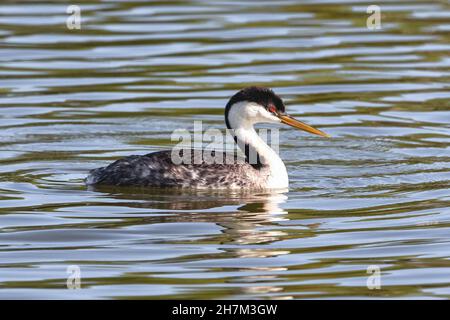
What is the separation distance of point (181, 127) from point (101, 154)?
5.72 ft

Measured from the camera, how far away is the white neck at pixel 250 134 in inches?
565

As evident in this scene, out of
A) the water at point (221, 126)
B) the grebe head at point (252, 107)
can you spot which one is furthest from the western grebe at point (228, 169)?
the water at point (221, 126)

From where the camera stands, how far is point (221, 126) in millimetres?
17578

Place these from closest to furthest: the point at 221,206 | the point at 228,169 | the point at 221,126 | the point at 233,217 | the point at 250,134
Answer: the point at 233,217 → the point at 221,206 → the point at 228,169 → the point at 250,134 → the point at 221,126

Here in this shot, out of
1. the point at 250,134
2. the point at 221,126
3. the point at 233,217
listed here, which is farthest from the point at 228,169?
the point at 221,126

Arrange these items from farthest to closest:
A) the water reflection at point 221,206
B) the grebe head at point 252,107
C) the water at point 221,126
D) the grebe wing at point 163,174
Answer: the grebe head at point 252,107 < the grebe wing at point 163,174 < the water reflection at point 221,206 < the water at point 221,126

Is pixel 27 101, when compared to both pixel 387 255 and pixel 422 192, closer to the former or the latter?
pixel 422 192

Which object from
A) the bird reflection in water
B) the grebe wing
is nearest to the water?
the bird reflection in water

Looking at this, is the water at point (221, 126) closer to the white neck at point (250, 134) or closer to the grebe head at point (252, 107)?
the white neck at point (250, 134)

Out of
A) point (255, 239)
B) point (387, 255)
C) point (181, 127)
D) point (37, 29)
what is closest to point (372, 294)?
point (387, 255)

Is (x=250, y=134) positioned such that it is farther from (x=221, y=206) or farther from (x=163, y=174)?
(x=221, y=206)

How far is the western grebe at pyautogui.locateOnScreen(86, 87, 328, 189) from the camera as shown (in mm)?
14180

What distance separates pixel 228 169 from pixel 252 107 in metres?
0.70

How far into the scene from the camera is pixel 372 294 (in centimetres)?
1039
